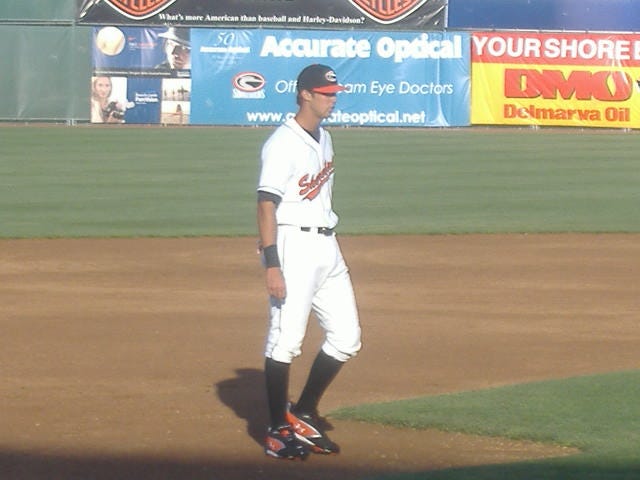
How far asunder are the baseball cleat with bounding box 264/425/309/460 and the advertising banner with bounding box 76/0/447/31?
31.4m

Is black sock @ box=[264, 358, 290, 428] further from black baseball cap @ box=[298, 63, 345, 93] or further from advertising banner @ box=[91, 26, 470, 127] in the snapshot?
advertising banner @ box=[91, 26, 470, 127]

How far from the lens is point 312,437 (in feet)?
20.9

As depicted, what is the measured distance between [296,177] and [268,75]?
3052 centimetres

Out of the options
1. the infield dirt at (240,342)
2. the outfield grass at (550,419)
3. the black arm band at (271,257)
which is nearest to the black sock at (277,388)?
the infield dirt at (240,342)

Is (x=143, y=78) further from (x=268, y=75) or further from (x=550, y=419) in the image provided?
(x=550, y=419)

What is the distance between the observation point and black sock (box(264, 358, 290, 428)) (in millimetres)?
6293

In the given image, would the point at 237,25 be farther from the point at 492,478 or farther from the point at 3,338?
the point at 492,478

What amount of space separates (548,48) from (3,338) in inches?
1128

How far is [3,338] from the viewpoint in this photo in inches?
370

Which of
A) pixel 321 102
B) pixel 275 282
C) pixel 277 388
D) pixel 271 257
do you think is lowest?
pixel 277 388

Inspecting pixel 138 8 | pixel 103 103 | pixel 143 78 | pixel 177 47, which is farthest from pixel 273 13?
pixel 103 103

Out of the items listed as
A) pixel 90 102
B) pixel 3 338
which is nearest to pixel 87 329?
pixel 3 338

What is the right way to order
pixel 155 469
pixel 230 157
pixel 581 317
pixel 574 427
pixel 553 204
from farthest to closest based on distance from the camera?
pixel 230 157, pixel 553 204, pixel 581 317, pixel 574 427, pixel 155 469

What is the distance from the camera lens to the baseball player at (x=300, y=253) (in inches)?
242
